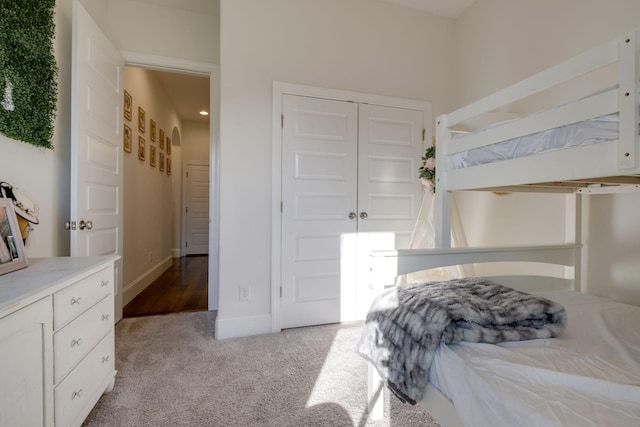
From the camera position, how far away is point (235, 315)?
234 cm

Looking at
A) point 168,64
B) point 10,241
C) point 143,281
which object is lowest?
point 143,281

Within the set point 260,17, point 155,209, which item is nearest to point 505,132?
point 260,17

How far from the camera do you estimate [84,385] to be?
1.30 meters

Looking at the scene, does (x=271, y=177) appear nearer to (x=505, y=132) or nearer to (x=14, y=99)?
(x=14, y=99)

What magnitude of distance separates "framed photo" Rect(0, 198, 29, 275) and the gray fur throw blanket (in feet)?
4.64

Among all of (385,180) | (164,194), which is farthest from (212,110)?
(164,194)

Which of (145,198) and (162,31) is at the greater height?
(162,31)

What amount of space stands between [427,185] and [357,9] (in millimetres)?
1773

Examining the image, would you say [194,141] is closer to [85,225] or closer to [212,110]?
[212,110]

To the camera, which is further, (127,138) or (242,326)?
(127,138)

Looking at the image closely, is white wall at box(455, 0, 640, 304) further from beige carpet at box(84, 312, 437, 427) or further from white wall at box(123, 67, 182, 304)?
white wall at box(123, 67, 182, 304)

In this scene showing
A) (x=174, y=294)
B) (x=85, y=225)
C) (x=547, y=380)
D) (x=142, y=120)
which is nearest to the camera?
(x=547, y=380)

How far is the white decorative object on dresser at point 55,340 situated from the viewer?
0.89 m

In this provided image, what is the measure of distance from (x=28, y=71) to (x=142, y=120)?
83.9 inches
